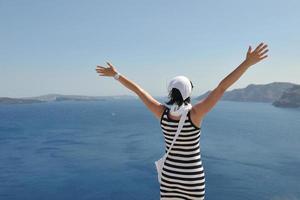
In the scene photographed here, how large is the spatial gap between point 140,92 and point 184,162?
820 mm

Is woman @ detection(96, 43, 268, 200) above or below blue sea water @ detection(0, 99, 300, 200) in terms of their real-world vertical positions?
above

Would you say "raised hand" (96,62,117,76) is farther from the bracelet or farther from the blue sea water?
the blue sea water

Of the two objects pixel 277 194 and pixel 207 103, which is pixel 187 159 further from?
pixel 277 194

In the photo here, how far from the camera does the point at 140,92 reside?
10.3ft

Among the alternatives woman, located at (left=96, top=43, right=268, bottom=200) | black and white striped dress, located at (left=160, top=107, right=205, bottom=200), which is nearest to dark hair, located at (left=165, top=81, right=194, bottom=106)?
woman, located at (left=96, top=43, right=268, bottom=200)

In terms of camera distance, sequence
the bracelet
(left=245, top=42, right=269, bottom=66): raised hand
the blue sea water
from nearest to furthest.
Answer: (left=245, top=42, right=269, bottom=66): raised hand
the bracelet
the blue sea water

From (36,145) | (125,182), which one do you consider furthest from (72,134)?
(125,182)

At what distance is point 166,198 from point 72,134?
264 ft

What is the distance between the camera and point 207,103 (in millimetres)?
2609

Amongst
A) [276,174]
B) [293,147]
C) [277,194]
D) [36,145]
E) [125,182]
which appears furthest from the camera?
[36,145]

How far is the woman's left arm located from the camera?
2975 mm

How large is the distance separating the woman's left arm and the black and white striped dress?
0.11m

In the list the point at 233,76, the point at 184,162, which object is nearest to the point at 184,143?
the point at 184,162

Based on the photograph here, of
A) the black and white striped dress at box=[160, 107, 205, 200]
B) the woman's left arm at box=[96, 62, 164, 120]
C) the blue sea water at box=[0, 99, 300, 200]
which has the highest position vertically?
the woman's left arm at box=[96, 62, 164, 120]
